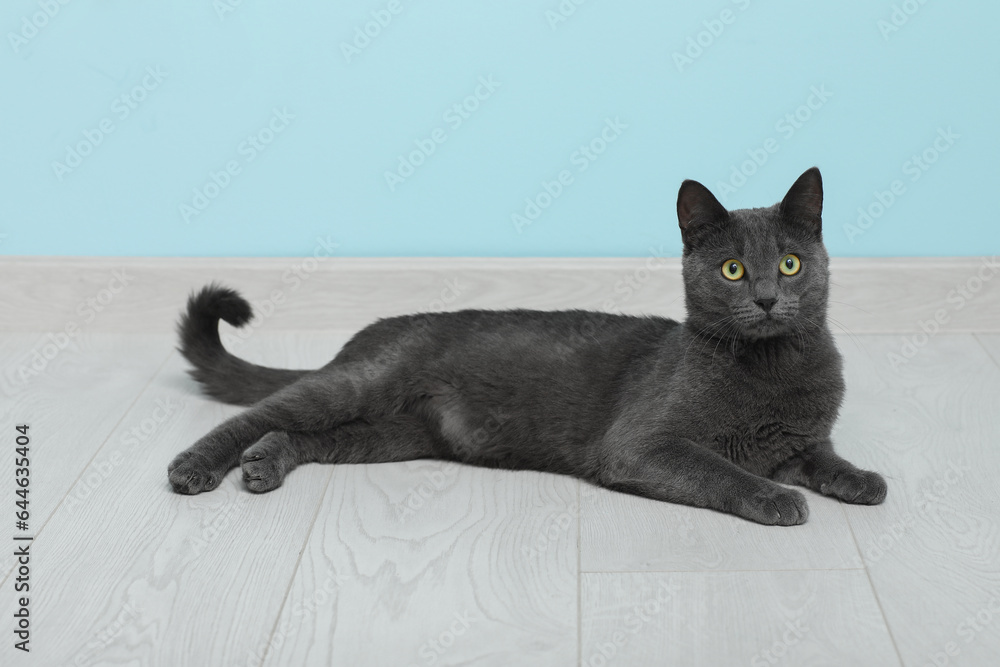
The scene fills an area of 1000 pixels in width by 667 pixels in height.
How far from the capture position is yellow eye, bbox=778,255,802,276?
5.49 feet

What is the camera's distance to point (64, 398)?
2.19m

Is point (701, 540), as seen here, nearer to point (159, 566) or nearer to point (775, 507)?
point (775, 507)

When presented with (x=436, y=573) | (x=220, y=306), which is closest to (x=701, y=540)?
(x=436, y=573)

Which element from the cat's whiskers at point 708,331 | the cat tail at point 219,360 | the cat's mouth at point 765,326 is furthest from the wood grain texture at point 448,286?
the cat's mouth at point 765,326

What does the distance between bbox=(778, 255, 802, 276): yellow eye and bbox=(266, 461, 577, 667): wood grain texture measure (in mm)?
507

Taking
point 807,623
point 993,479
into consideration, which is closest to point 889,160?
point 993,479

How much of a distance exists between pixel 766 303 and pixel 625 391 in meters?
0.31

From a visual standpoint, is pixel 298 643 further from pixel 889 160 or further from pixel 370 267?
pixel 889 160

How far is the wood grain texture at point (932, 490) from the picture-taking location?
1347 mm

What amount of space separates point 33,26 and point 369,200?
867 millimetres

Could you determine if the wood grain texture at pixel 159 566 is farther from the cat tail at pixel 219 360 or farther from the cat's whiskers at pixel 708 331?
the cat's whiskers at pixel 708 331

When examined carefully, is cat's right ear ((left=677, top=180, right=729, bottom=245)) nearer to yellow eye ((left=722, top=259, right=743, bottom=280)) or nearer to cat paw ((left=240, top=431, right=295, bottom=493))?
yellow eye ((left=722, top=259, right=743, bottom=280))

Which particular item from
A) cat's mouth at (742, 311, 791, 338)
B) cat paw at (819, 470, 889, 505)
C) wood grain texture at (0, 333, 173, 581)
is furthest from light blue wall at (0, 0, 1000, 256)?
cat paw at (819, 470, 889, 505)

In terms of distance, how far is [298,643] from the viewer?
52.1 inches
